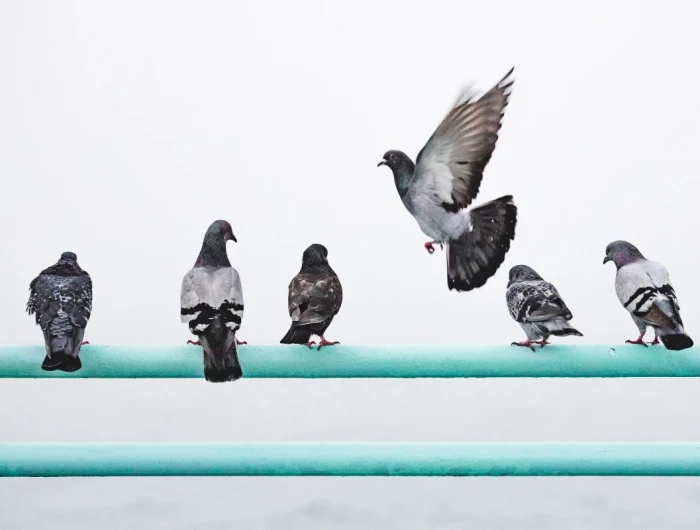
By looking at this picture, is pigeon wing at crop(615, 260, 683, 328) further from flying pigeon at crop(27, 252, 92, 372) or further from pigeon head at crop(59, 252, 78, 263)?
pigeon head at crop(59, 252, 78, 263)

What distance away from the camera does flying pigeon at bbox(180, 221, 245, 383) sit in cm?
288

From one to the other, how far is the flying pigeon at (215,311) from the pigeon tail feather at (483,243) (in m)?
1.08

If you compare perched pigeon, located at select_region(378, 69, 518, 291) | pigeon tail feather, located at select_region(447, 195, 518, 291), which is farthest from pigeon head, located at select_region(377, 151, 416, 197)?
pigeon tail feather, located at select_region(447, 195, 518, 291)

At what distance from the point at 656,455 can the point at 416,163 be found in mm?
1562

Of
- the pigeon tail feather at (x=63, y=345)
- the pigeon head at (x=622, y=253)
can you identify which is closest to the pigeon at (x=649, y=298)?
the pigeon head at (x=622, y=253)

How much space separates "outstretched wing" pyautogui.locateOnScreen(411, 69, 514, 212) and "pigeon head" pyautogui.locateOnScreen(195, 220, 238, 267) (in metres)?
0.88

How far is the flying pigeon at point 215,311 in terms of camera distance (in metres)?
2.88

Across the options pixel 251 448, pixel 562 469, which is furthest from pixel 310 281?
pixel 562 469

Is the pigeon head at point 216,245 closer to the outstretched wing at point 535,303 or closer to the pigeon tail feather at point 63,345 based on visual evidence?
the pigeon tail feather at point 63,345

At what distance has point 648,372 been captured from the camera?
303 centimetres

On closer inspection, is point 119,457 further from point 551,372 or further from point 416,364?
point 551,372

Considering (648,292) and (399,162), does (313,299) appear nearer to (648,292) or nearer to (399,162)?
(399,162)

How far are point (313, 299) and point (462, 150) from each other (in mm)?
921

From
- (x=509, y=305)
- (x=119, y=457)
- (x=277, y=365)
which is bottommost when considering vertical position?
(x=119, y=457)
